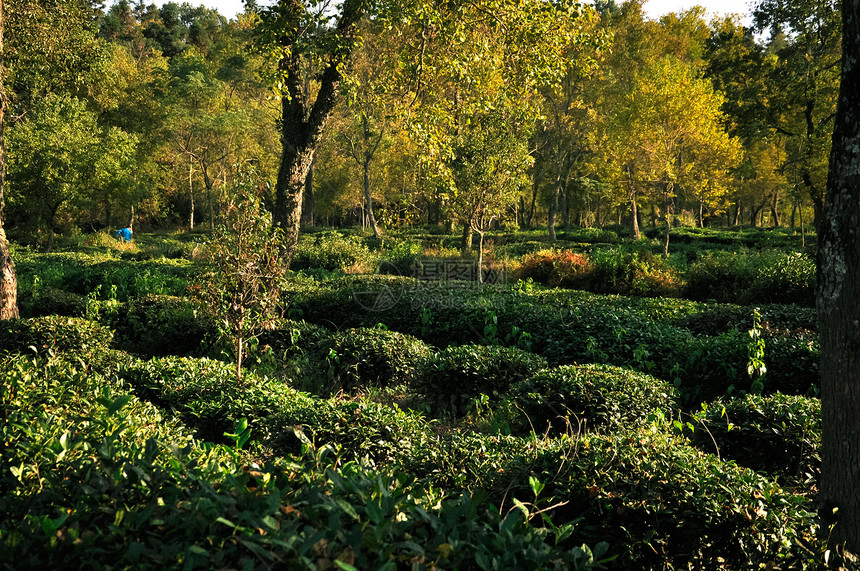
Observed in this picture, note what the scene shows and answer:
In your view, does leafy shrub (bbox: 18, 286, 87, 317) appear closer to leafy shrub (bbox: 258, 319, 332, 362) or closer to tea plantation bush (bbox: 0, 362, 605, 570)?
leafy shrub (bbox: 258, 319, 332, 362)

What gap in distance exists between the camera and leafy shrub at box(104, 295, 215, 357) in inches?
332

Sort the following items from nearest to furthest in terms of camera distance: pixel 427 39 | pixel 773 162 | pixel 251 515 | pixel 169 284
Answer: pixel 251 515 < pixel 427 39 < pixel 169 284 < pixel 773 162

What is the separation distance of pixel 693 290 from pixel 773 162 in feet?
83.0

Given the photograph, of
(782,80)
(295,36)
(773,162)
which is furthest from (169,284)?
(773,162)

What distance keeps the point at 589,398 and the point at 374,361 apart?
9.45ft

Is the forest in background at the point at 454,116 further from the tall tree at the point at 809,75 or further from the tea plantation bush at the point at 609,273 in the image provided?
the tea plantation bush at the point at 609,273

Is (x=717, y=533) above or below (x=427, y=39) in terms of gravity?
below

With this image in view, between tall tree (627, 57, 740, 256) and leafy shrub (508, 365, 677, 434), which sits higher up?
tall tree (627, 57, 740, 256)

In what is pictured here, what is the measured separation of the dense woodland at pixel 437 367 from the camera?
1.92 metres

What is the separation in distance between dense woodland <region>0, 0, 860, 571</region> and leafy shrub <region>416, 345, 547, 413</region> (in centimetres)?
3

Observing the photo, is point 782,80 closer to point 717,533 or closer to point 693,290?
point 693,290

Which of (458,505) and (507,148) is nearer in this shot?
(458,505)

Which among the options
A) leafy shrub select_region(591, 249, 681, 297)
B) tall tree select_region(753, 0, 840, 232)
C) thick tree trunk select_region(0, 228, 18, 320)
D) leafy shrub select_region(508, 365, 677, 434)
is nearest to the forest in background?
tall tree select_region(753, 0, 840, 232)

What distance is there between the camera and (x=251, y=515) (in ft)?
5.43
